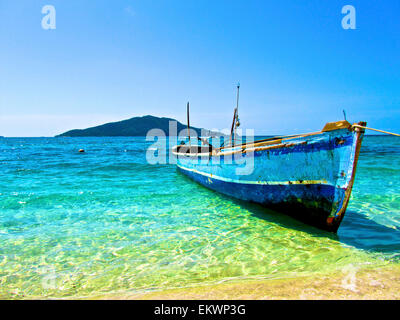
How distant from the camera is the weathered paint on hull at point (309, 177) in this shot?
4703 mm

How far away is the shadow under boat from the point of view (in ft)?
14.9

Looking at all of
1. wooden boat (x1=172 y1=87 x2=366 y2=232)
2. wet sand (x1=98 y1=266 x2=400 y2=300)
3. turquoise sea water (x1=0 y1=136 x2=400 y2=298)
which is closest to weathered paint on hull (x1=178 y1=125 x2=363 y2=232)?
wooden boat (x1=172 y1=87 x2=366 y2=232)

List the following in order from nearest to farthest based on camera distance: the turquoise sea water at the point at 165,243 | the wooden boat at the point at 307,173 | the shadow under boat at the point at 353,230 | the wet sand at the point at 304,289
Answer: the wet sand at the point at 304,289 → the turquoise sea water at the point at 165,243 → the shadow under boat at the point at 353,230 → the wooden boat at the point at 307,173

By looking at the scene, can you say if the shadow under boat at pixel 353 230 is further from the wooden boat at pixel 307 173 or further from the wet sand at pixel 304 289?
the wet sand at pixel 304 289

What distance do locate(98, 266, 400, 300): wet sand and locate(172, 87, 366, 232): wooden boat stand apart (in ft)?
6.02

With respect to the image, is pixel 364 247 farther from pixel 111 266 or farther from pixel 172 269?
pixel 111 266

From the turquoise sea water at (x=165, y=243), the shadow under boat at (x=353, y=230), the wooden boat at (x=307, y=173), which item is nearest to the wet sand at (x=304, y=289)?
the turquoise sea water at (x=165, y=243)

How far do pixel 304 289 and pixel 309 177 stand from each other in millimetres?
2996

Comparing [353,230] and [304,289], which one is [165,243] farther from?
[353,230]

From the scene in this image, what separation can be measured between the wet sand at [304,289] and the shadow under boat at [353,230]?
47.7 inches

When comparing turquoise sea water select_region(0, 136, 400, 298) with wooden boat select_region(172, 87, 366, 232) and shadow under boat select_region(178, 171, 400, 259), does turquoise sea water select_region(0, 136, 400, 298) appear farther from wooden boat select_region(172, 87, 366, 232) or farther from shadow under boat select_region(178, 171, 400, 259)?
wooden boat select_region(172, 87, 366, 232)

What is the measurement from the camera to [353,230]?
17.6ft

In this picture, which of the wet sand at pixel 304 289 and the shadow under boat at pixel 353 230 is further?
the shadow under boat at pixel 353 230
